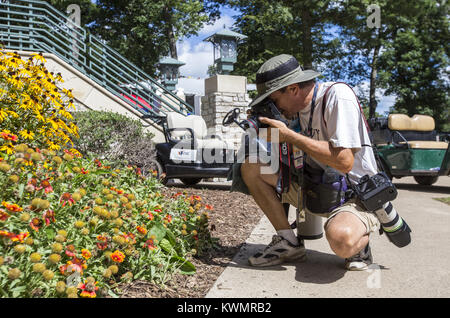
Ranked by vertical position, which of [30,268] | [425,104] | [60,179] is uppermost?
[425,104]

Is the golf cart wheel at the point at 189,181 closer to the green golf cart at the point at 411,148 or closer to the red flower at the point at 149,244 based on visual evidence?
the green golf cart at the point at 411,148

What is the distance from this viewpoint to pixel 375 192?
2.53 meters

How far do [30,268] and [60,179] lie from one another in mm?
777

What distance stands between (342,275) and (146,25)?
19.7m

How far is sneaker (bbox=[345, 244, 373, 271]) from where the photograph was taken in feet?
8.79

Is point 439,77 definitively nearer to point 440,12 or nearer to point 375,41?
point 440,12

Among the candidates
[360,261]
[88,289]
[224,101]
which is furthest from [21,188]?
[224,101]

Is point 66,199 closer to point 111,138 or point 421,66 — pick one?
point 111,138

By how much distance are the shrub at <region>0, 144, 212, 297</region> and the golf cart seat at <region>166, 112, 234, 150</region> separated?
12.9 ft

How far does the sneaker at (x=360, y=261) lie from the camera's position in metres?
2.68
